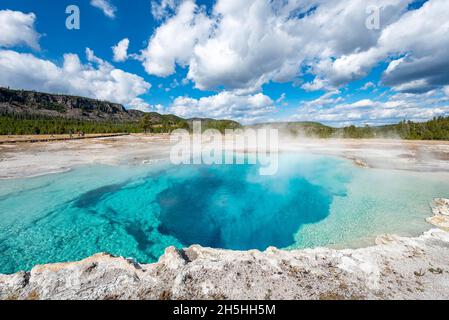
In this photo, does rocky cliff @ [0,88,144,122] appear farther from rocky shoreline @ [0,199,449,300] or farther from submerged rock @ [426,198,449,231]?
submerged rock @ [426,198,449,231]

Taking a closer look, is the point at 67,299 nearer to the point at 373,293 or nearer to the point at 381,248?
the point at 373,293

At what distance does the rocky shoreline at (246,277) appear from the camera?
12.6 ft

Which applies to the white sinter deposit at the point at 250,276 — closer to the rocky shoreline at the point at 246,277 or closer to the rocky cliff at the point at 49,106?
the rocky shoreline at the point at 246,277

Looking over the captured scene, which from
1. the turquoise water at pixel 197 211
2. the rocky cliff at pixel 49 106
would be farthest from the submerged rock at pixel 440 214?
the rocky cliff at pixel 49 106

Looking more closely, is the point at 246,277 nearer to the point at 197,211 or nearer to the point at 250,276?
the point at 250,276

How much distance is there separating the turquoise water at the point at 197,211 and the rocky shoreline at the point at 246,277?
260 cm

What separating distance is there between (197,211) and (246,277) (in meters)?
7.72

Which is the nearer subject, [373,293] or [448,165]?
[373,293]

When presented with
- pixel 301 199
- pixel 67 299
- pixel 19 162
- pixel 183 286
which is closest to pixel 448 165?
pixel 301 199

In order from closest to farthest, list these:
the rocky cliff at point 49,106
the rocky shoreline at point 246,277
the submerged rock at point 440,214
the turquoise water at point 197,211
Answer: the rocky shoreline at point 246,277 → the submerged rock at point 440,214 → the turquoise water at point 197,211 → the rocky cliff at point 49,106

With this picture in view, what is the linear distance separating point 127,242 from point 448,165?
26221 millimetres

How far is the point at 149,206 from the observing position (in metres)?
12.2

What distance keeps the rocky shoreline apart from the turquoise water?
260cm

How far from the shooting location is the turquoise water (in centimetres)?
800
